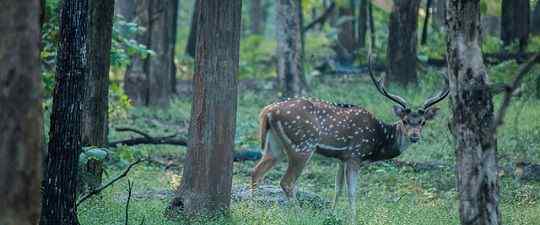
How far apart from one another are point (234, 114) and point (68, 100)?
2621 mm

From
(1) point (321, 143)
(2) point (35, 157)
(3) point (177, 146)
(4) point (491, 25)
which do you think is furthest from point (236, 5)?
(4) point (491, 25)

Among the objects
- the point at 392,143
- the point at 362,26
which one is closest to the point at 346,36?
the point at 362,26

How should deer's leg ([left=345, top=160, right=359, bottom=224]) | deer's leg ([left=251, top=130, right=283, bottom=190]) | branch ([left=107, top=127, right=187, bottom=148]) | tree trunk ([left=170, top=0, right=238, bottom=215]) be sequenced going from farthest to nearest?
branch ([left=107, top=127, right=187, bottom=148]) < deer's leg ([left=251, top=130, right=283, bottom=190]) < deer's leg ([left=345, top=160, right=359, bottom=224]) < tree trunk ([left=170, top=0, right=238, bottom=215])

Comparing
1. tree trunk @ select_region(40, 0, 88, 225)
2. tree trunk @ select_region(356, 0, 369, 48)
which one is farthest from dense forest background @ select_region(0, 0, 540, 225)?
tree trunk @ select_region(356, 0, 369, 48)

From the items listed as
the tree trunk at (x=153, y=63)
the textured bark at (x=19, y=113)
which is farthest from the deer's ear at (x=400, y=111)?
the tree trunk at (x=153, y=63)

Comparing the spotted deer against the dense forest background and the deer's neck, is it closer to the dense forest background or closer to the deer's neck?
the deer's neck

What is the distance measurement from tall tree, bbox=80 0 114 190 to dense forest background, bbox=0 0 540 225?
0.02 m

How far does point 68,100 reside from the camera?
8.88m

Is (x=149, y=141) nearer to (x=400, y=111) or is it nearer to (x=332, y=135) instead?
(x=332, y=135)

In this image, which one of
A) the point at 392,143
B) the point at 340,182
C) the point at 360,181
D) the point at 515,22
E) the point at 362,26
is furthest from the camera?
the point at 362,26

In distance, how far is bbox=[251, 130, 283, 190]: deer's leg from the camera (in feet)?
44.0

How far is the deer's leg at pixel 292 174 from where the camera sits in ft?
42.7

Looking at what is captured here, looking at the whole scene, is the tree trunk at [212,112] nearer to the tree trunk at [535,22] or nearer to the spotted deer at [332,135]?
the spotted deer at [332,135]

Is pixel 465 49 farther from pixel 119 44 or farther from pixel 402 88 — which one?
pixel 402 88
